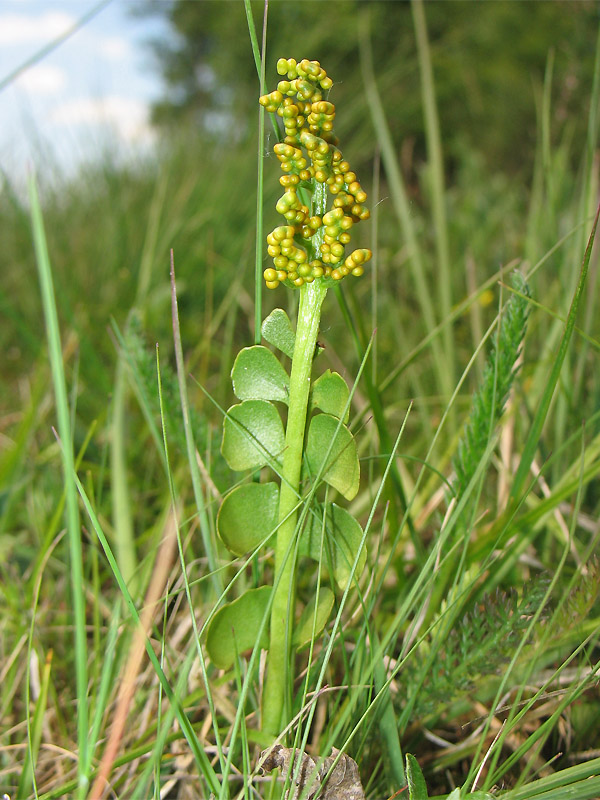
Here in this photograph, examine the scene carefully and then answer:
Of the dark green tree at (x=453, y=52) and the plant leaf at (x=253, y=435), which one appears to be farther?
the dark green tree at (x=453, y=52)

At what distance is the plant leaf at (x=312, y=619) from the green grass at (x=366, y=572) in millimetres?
27

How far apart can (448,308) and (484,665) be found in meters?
0.70

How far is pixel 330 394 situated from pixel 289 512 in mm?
90

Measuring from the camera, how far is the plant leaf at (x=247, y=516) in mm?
498

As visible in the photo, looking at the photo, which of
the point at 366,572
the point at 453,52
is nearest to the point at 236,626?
the point at 366,572

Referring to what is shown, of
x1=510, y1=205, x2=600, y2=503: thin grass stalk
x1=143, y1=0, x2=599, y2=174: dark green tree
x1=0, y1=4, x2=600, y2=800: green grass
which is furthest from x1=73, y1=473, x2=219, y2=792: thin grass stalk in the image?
x1=143, y1=0, x2=599, y2=174: dark green tree

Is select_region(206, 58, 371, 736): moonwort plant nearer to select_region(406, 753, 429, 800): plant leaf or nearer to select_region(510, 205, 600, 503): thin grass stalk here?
select_region(406, 753, 429, 800): plant leaf

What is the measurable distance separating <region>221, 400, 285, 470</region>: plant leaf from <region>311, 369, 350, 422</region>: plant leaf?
0.04m

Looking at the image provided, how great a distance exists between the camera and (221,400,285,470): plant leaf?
50 cm

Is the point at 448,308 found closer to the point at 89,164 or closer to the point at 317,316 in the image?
the point at 317,316

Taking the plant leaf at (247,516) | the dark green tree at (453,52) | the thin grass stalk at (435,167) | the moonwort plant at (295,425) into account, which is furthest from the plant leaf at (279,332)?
the dark green tree at (453,52)

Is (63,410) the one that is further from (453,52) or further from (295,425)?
(453,52)

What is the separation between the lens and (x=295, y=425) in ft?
1.56

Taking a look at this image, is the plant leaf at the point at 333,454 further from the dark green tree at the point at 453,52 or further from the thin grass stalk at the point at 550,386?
the dark green tree at the point at 453,52
